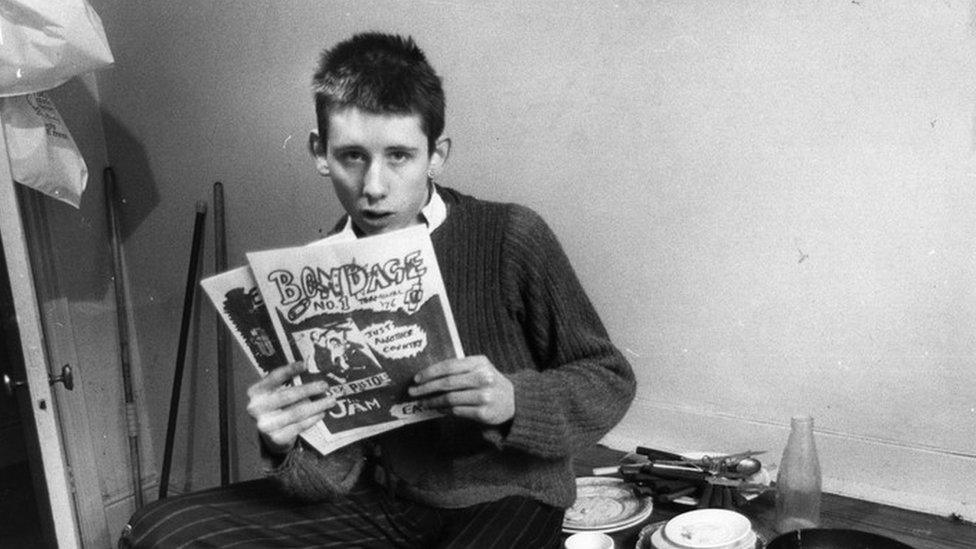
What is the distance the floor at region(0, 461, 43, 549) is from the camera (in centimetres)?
238

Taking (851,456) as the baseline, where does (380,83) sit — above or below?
above

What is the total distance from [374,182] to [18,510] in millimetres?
1975

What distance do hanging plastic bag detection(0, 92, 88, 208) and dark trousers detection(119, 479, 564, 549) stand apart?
969 millimetres

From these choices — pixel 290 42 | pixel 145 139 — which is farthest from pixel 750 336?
pixel 145 139

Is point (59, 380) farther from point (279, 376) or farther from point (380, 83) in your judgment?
point (380, 83)

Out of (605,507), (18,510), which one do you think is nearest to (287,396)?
(605,507)

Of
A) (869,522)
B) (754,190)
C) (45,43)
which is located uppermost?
(45,43)

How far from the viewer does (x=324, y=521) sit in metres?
1.23

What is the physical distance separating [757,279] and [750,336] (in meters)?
0.11

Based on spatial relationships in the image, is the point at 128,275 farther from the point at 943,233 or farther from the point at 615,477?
the point at 943,233

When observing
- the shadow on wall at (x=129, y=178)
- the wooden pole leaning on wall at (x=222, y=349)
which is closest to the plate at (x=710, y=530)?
the wooden pole leaning on wall at (x=222, y=349)

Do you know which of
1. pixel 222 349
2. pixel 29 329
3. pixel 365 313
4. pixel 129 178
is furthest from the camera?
pixel 129 178

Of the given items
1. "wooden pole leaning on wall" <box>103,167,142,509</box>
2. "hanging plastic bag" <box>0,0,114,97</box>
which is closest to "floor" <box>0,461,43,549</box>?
"wooden pole leaning on wall" <box>103,167,142,509</box>

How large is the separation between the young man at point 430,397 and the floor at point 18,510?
146 cm
